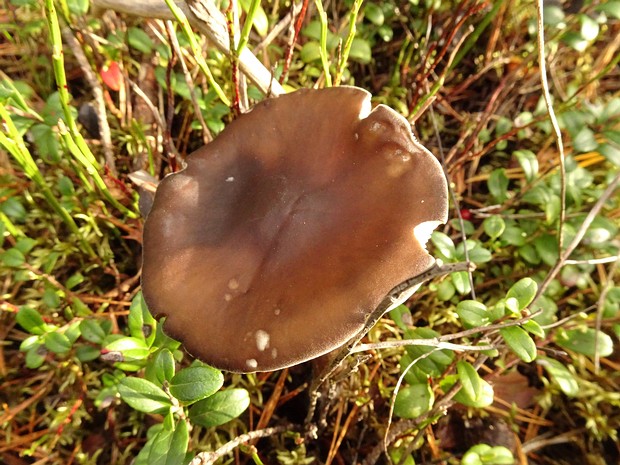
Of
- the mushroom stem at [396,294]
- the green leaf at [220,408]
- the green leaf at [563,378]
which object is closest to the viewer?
the mushroom stem at [396,294]

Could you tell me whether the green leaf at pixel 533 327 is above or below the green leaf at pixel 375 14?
below

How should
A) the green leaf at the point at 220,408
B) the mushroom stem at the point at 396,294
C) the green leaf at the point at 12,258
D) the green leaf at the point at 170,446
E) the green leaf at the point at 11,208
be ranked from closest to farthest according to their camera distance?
the mushroom stem at the point at 396,294 → the green leaf at the point at 170,446 → the green leaf at the point at 220,408 → the green leaf at the point at 12,258 → the green leaf at the point at 11,208

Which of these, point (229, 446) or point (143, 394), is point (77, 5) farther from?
point (229, 446)

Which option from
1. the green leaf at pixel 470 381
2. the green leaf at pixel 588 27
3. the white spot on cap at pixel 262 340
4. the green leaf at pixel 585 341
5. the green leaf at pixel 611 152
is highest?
the green leaf at pixel 588 27

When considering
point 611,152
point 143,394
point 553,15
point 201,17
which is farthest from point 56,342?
point 553,15

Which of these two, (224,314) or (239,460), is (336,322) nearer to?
(224,314)

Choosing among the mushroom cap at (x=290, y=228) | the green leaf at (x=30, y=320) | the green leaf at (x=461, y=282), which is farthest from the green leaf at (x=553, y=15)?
the green leaf at (x=30, y=320)

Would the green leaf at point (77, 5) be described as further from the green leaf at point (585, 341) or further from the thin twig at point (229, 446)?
the green leaf at point (585, 341)

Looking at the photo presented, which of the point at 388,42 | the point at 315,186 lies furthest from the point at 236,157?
the point at 388,42
